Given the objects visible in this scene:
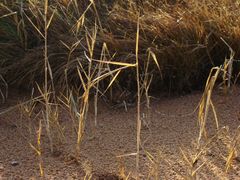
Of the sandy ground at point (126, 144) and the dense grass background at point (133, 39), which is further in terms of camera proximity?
the dense grass background at point (133, 39)

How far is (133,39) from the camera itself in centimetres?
277

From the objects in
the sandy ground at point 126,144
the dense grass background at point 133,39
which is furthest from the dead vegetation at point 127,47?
the sandy ground at point 126,144

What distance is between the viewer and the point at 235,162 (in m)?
2.12

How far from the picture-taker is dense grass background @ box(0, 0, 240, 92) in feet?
8.87

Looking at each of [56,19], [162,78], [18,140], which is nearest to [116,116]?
[162,78]

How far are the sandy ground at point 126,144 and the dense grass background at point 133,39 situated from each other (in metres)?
0.17

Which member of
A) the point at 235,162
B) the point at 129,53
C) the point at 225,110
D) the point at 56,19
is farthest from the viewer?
the point at 56,19

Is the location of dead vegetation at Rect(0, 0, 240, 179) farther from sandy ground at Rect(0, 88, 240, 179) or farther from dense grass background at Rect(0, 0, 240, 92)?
sandy ground at Rect(0, 88, 240, 179)

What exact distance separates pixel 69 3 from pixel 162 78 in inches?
24.6

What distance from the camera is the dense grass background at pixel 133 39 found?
8.87ft

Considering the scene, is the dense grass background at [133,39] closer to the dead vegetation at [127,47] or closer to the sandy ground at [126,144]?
the dead vegetation at [127,47]

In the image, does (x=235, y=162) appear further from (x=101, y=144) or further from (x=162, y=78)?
(x=162, y=78)

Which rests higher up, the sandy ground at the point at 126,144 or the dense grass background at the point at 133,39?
the dense grass background at the point at 133,39

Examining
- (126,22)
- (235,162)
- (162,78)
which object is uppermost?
(126,22)
